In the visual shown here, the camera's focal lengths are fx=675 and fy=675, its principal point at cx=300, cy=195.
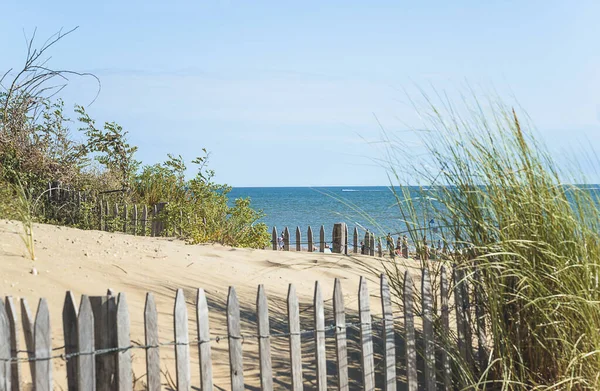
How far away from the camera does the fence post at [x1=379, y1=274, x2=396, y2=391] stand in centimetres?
400

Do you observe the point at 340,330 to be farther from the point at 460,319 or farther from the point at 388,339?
the point at 460,319

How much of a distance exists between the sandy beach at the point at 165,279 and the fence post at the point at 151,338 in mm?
680

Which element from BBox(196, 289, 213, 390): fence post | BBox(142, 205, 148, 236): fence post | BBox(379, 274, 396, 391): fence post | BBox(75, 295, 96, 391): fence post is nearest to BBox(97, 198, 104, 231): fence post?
BBox(142, 205, 148, 236): fence post

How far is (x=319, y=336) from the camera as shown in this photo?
12.3ft

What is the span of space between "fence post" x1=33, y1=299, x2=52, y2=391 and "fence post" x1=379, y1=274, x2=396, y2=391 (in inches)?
73.7

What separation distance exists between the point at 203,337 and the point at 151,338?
10.1 inches

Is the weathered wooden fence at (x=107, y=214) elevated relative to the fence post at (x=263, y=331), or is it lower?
elevated

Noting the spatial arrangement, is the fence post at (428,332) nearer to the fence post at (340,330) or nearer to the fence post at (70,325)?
the fence post at (340,330)

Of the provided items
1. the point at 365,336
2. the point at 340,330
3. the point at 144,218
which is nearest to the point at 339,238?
the point at 144,218

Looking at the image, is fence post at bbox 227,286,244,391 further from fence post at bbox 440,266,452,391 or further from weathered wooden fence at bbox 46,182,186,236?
weathered wooden fence at bbox 46,182,186,236

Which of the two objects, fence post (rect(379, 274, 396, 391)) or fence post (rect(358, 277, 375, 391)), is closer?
fence post (rect(358, 277, 375, 391))

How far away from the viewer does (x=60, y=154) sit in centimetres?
1271

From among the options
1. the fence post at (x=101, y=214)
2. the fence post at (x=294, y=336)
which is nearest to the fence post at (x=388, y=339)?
the fence post at (x=294, y=336)

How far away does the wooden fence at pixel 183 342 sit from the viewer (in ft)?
9.93
